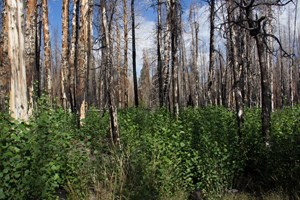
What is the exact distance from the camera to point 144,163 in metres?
5.52

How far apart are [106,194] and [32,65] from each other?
7.91 meters

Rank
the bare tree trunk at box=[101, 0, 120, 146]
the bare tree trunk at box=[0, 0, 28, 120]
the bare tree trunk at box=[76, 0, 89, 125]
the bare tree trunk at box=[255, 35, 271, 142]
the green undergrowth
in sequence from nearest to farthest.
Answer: the green undergrowth < the bare tree trunk at box=[0, 0, 28, 120] < the bare tree trunk at box=[255, 35, 271, 142] < the bare tree trunk at box=[101, 0, 120, 146] < the bare tree trunk at box=[76, 0, 89, 125]

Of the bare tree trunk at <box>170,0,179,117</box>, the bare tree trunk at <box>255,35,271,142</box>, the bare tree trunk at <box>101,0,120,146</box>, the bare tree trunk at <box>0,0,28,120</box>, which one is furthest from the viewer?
the bare tree trunk at <box>170,0,179,117</box>

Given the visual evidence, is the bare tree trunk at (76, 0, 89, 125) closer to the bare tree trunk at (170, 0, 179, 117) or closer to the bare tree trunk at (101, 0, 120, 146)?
the bare tree trunk at (101, 0, 120, 146)

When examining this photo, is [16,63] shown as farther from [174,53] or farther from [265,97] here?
[174,53]

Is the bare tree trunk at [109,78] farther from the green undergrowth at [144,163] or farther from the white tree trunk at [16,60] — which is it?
the white tree trunk at [16,60]

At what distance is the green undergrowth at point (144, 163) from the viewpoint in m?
3.93

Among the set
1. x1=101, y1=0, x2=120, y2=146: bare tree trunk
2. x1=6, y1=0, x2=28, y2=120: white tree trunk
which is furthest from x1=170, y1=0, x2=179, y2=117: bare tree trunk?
x1=6, y1=0, x2=28, y2=120: white tree trunk

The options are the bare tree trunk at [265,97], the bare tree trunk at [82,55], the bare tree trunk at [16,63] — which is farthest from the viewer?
the bare tree trunk at [82,55]

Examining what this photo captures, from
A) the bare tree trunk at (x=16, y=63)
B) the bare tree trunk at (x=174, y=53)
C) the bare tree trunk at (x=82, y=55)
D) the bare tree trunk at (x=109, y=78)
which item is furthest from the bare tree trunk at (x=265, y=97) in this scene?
the bare tree trunk at (x=82, y=55)

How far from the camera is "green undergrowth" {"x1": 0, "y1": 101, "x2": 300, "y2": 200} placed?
3.93 meters

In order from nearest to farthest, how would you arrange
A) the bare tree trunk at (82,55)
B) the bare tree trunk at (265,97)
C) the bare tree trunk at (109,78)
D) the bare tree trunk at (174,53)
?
the bare tree trunk at (265,97)
the bare tree trunk at (109,78)
the bare tree trunk at (82,55)
the bare tree trunk at (174,53)

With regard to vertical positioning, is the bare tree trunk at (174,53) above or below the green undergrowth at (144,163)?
above

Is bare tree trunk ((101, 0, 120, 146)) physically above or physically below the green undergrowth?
above
